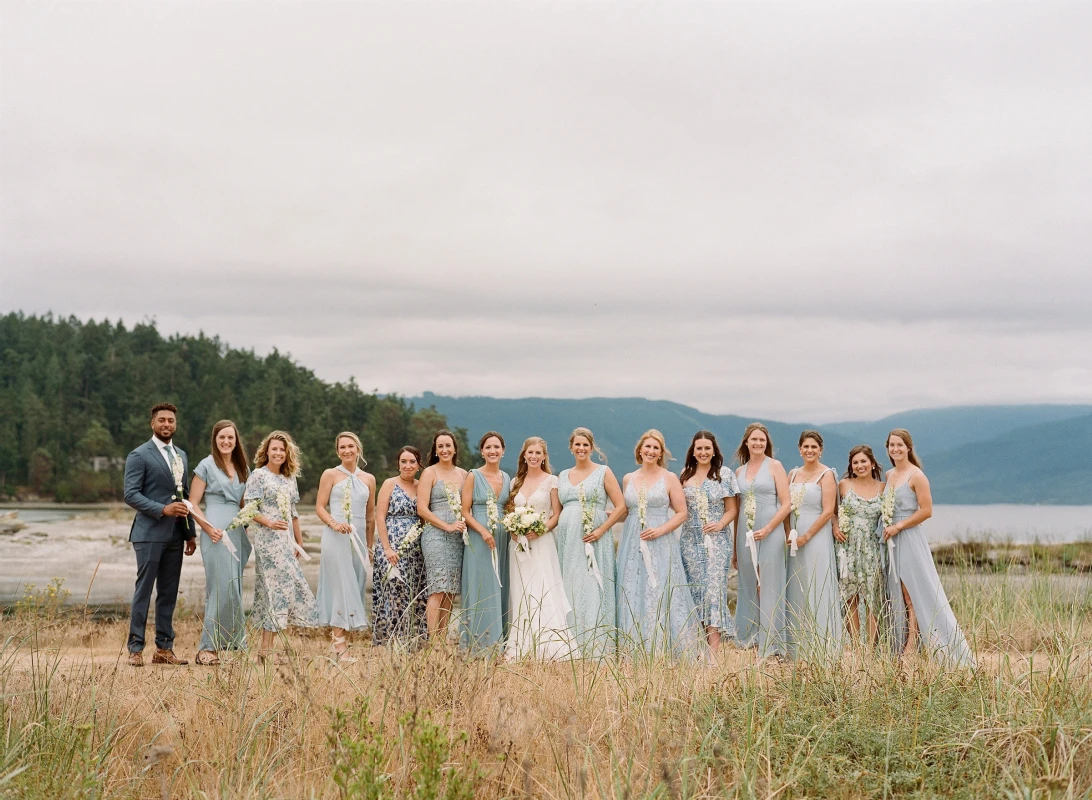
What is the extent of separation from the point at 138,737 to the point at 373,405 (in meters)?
79.6

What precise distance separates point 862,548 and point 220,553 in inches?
259

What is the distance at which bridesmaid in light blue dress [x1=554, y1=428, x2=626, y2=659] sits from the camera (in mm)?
10961

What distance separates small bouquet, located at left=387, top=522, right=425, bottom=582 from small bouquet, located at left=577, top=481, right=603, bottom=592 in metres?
1.74

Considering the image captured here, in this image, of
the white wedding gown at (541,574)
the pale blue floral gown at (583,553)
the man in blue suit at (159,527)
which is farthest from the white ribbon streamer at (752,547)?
the man in blue suit at (159,527)

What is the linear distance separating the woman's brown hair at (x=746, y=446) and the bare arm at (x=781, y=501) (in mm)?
240

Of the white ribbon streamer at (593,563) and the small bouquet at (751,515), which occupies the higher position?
the small bouquet at (751,515)

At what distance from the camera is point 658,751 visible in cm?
624

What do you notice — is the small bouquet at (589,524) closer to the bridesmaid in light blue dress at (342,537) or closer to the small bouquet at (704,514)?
the small bouquet at (704,514)

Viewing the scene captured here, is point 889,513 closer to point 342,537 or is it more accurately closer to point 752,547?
point 752,547

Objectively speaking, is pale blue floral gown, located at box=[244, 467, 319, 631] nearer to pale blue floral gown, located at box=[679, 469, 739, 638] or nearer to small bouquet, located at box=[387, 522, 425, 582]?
small bouquet, located at box=[387, 522, 425, 582]

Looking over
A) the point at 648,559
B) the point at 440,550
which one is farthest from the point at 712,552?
the point at 440,550

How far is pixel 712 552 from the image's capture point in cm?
1105

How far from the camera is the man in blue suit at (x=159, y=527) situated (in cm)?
1077

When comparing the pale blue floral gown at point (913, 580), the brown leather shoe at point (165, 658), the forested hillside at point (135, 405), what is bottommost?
the brown leather shoe at point (165, 658)
